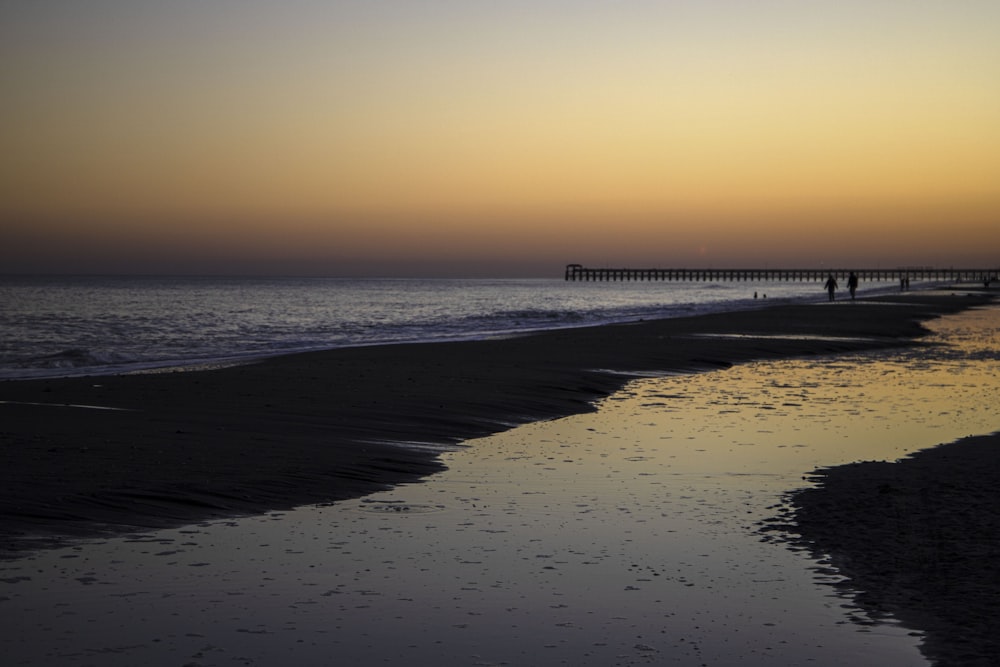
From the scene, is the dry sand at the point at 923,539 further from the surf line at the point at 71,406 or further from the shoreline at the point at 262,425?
the surf line at the point at 71,406

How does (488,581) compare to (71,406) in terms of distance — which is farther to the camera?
(71,406)

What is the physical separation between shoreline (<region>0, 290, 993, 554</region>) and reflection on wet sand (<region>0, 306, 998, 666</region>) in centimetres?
81

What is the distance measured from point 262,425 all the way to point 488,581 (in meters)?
7.82

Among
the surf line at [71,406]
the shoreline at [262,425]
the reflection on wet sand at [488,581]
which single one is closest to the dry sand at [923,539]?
the reflection on wet sand at [488,581]

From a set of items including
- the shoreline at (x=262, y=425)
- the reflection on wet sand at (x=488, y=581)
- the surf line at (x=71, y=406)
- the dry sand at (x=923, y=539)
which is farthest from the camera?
the surf line at (x=71, y=406)

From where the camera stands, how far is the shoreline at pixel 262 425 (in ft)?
31.0

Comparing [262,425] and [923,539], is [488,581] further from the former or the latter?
[262,425]

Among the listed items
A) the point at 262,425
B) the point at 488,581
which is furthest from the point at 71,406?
the point at 488,581

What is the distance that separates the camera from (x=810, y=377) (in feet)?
73.8

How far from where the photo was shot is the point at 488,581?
711cm

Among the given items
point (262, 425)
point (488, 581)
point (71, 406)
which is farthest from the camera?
point (71, 406)

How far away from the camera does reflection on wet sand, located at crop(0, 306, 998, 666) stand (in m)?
5.78

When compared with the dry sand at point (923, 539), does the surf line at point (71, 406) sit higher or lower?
higher

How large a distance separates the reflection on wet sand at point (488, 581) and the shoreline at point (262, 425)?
0.81 metres
